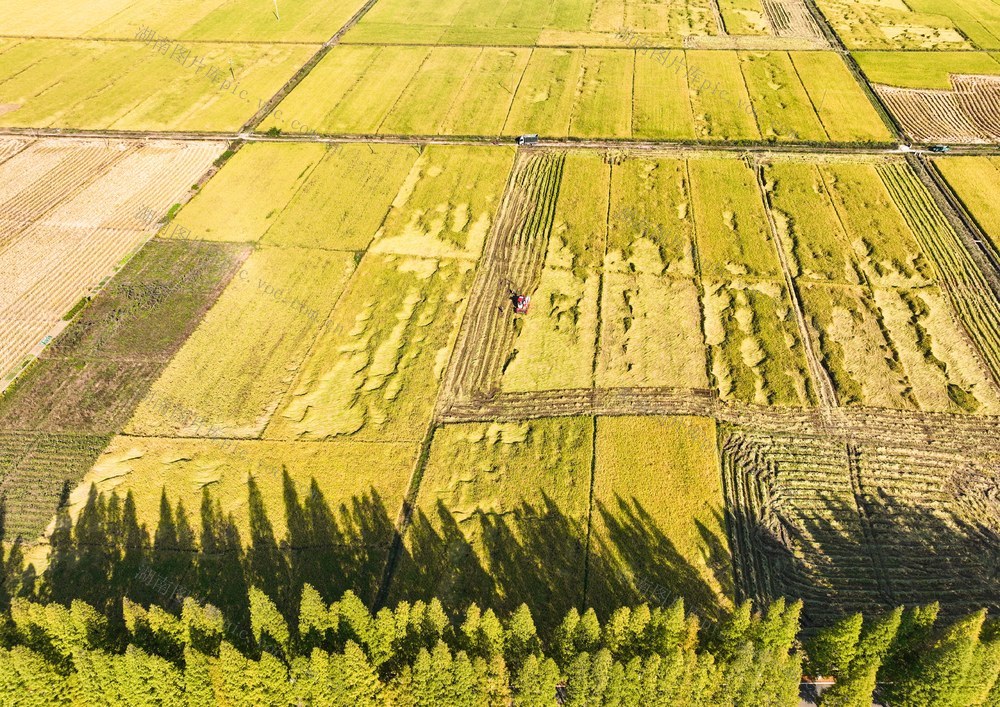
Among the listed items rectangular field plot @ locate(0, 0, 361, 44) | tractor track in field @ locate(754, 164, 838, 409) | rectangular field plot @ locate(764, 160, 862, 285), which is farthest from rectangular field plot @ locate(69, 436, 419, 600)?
rectangular field plot @ locate(0, 0, 361, 44)

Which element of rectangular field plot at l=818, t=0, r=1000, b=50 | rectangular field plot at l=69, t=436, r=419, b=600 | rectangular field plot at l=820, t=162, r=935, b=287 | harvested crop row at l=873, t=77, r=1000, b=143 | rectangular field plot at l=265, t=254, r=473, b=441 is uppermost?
rectangular field plot at l=818, t=0, r=1000, b=50

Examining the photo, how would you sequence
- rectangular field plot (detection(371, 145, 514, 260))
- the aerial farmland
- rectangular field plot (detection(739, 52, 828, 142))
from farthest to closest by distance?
rectangular field plot (detection(739, 52, 828, 142)) → rectangular field plot (detection(371, 145, 514, 260)) → the aerial farmland

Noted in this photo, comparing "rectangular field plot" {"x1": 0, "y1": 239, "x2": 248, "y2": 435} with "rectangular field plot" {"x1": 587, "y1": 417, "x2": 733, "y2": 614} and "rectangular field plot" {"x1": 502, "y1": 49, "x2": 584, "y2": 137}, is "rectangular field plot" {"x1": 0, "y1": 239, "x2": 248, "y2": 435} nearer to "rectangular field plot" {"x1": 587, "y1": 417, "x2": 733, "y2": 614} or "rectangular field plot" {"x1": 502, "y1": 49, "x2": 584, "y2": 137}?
"rectangular field plot" {"x1": 587, "y1": 417, "x2": 733, "y2": 614}

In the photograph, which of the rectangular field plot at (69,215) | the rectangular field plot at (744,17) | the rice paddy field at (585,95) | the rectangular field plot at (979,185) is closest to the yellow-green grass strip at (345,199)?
the rice paddy field at (585,95)

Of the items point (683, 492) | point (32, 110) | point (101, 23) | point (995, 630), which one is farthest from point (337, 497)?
point (101, 23)

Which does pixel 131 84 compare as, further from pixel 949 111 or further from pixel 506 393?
pixel 949 111

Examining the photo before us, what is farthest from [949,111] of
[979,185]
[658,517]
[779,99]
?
[658,517]

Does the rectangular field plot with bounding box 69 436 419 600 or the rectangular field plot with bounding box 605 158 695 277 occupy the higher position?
the rectangular field plot with bounding box 605 158 695 277

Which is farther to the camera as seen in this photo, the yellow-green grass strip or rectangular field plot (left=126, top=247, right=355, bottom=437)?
the yellow-green grass strip
